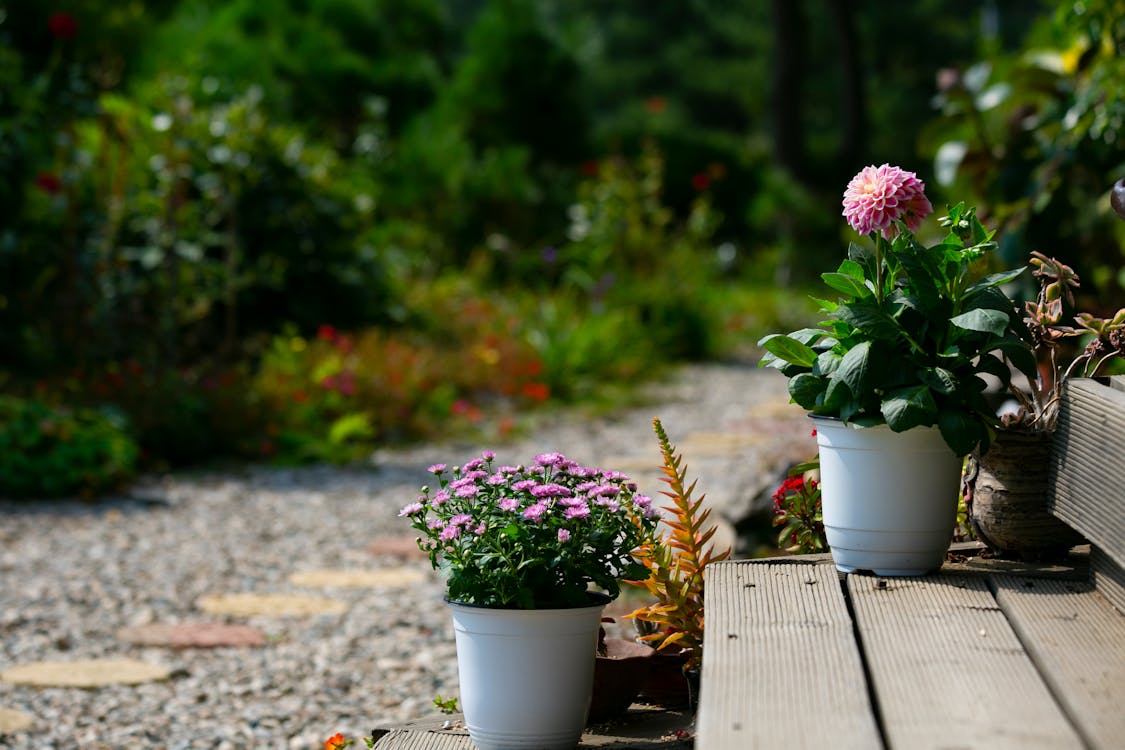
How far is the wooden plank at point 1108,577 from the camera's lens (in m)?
1.66

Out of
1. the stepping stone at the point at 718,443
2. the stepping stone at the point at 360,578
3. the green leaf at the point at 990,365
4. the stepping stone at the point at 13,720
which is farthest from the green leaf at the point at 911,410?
the stepping stone at the point at 718,443

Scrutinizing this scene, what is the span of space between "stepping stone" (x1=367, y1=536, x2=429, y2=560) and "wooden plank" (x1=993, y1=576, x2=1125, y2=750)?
296cm

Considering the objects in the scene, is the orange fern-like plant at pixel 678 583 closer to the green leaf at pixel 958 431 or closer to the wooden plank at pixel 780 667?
the wooden plank at pixel 780 667

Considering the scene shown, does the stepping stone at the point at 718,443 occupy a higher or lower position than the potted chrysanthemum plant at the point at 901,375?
lower

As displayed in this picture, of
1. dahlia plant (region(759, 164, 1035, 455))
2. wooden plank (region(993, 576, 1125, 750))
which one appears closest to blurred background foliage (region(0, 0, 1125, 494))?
dahlia plant (region(759, 164, 1035, 455))

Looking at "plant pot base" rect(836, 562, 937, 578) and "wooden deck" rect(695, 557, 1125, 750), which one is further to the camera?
"plant pot base" rect(836, 562, 937, 578)

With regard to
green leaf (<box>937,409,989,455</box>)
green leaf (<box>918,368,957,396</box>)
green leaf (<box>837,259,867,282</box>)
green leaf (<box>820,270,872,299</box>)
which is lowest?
green leaf (<box>937,409,989,455</box>)

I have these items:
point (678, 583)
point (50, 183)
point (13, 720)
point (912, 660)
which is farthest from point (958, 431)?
point (50, 183)

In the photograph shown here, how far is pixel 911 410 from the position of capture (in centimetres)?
176

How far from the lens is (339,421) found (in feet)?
21.8

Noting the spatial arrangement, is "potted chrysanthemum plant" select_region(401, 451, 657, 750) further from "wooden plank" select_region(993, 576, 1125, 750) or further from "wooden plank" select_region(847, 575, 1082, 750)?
"wooden plank" select_region(993, 576, 1125, 750)

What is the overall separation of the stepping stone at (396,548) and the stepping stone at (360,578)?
18 centimetres

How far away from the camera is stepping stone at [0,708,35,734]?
9.55 ft

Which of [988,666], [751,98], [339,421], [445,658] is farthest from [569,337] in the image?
[751,98]
